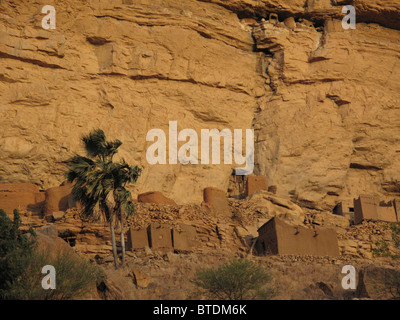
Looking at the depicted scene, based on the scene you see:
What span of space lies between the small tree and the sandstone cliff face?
2264 centimetres

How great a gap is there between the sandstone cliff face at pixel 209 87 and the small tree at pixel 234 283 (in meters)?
22.6

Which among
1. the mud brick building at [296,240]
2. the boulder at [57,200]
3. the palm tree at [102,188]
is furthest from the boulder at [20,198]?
the mud brick building at [296,240]

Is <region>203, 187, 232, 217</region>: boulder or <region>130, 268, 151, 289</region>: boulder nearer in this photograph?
<region>130, 268, 151, 289</region>: boulder

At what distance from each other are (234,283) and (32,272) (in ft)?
19.5

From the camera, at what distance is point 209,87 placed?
48562mm

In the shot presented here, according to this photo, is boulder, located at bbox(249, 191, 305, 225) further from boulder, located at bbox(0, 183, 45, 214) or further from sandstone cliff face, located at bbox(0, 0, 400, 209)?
boulder, located at bbox(0, 183, 45, 214)

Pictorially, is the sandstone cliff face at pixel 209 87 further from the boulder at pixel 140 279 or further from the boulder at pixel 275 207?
the boulder at pixel 140 279

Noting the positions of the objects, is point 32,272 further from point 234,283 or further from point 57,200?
point 57,200

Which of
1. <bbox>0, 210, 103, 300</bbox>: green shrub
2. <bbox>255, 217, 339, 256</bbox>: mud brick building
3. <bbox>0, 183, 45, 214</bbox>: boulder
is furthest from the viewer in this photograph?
<bbox>0, 183, 45, 214</bbox>: boulder

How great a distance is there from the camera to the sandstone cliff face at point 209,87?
144 feet

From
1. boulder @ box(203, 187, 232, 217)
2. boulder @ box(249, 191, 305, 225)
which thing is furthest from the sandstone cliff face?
boulder @ box(203, 187, 232, 217)

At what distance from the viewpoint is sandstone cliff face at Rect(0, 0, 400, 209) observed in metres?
43.9

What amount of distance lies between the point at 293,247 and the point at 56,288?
13405mm

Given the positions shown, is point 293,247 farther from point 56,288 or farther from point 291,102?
point 291,102
